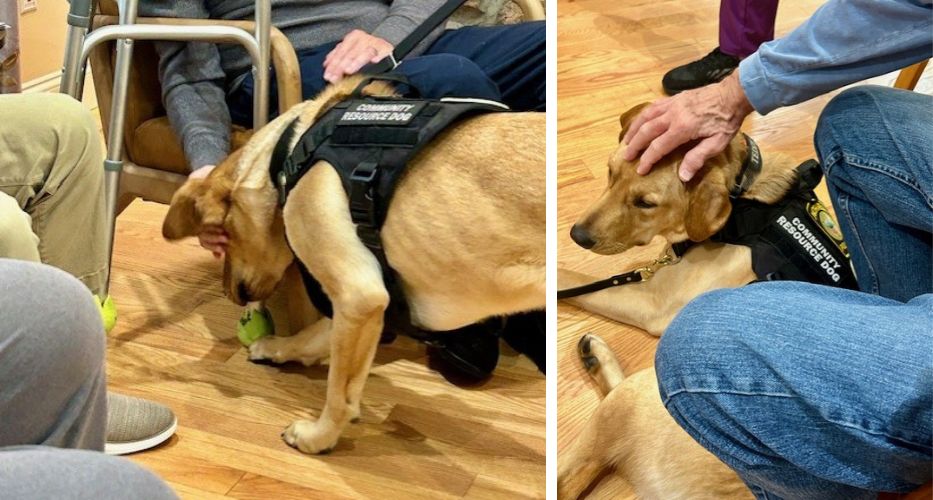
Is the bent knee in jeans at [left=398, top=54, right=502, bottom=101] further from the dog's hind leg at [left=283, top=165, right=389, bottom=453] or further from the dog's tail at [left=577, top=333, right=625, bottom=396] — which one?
the dog's tail at [left=577, top=333, right=625, bottom=396]

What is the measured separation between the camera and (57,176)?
1.34 m

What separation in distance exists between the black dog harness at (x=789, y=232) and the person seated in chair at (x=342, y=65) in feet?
1.42

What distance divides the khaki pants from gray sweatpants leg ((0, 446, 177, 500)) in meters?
0.63

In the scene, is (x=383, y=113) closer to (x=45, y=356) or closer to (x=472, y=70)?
(x=472, y=70)

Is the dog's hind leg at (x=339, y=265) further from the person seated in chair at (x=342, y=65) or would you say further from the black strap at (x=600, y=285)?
the black strap at (x=600, y=285)

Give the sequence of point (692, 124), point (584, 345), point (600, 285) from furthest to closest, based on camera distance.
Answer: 1. point (600, 285)
2. point (584, 345)
3. point (692, 124)

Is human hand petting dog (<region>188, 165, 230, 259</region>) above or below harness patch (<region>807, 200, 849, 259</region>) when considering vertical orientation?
below

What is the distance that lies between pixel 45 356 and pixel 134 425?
0.68m

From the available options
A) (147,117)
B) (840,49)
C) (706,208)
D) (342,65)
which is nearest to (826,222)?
(706,208)

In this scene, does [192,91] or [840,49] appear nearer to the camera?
[840,49]

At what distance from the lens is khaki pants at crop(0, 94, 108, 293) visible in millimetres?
1287

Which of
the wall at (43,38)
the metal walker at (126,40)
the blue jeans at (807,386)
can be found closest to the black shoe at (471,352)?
the metal walker at (126,40)

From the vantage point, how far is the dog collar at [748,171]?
153 centimetres

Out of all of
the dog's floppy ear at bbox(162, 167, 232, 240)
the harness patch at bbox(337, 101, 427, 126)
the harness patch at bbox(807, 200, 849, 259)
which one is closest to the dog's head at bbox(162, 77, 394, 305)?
the dog's floppy ear at bbox(162, 167, 232, 240)
